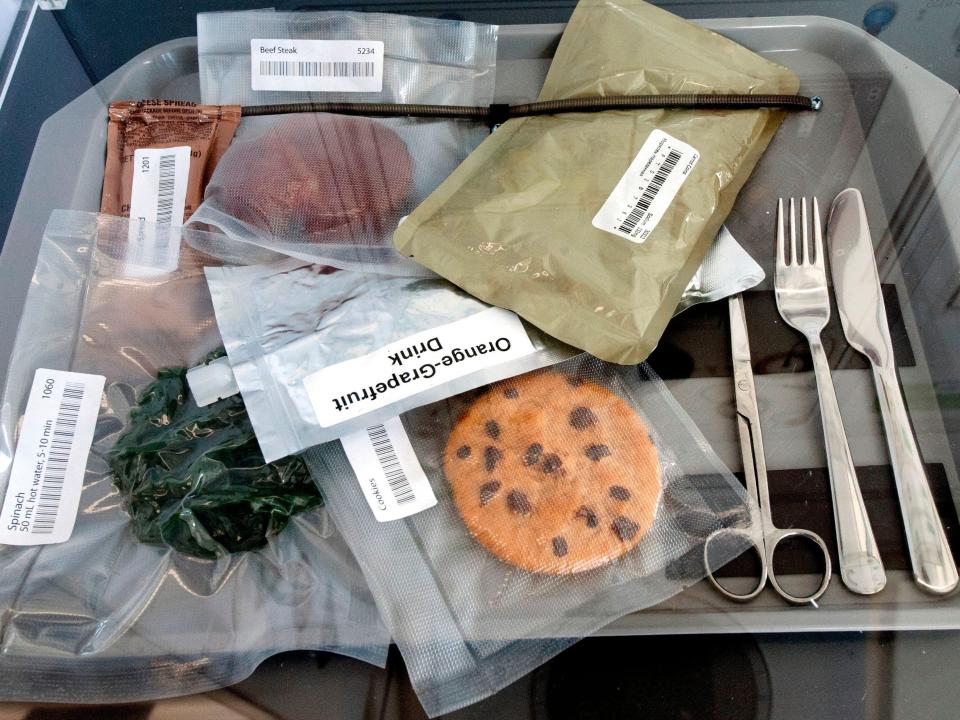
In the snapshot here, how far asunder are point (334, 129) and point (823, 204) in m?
0.41

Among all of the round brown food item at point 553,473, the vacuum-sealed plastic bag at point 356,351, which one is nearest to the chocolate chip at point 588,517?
the round brown food item at point 553,473

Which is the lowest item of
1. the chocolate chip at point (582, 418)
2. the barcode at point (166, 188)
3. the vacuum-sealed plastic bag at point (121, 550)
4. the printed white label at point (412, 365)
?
the vacuum-sealed plastic bag at point (121, 550)

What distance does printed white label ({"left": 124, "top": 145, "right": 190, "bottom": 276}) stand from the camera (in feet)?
1.78

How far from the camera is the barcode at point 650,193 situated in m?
0.53

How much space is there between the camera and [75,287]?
0.55 meters

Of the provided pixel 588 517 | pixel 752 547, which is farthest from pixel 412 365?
pixel 752 547

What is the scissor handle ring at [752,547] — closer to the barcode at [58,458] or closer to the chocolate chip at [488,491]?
the chocolate chip at [488,491]

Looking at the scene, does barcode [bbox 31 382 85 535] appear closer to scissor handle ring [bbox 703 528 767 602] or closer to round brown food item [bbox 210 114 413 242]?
round brown food item [bbox 210 114 413 242]

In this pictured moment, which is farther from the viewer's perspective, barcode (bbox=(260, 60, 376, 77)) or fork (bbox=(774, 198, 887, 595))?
barcode (bbox=(260, 60, 376, 77))

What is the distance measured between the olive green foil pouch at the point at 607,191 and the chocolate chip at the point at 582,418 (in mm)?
40

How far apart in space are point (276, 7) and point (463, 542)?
0.56m

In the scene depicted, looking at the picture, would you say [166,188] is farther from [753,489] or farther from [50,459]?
[753,489]

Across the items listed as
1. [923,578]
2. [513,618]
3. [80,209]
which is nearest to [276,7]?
[80,209]

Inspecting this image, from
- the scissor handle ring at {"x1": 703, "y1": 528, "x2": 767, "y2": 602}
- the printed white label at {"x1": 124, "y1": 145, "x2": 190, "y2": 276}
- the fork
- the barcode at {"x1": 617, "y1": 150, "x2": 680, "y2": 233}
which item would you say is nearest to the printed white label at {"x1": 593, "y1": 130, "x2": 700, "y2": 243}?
the barcode at {"x1": 617, "y1": 150, "x2": 680, "y2": 233}
